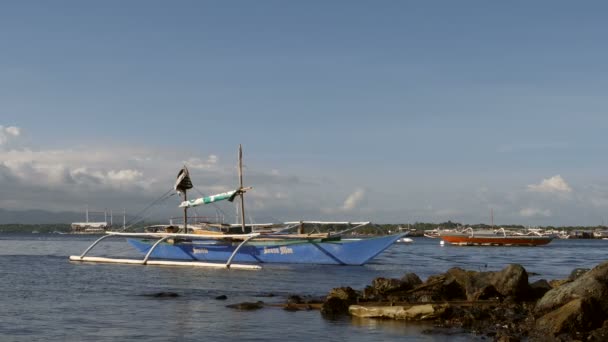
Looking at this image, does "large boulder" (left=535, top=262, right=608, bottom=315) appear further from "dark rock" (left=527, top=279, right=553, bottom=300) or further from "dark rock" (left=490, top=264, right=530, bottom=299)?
"dark rock" (left=527, top=279, right=553, bottom=300)

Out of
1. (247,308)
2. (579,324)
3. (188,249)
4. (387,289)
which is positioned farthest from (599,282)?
(188,249)

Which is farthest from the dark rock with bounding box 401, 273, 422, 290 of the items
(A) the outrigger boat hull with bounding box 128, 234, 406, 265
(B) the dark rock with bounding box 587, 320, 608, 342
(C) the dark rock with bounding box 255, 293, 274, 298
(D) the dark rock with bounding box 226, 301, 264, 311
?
(A) the outrigger boat hull with bounding box 128, 234, 406, 265

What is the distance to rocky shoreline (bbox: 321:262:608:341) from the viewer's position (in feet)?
54.4

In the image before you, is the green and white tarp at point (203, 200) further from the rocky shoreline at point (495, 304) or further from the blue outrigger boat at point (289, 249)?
the rocky shoreline at point (495, 304)

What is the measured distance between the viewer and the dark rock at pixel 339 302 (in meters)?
21.6

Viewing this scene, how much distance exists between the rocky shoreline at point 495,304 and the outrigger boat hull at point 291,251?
2203 centimetres

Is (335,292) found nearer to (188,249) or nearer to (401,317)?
(401,317)

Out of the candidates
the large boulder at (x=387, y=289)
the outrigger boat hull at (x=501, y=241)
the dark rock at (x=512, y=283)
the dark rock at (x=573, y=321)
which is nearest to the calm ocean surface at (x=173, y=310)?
the dark rock at (x=573, y=321)

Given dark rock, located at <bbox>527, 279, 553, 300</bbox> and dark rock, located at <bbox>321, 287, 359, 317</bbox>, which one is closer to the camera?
dark rock, located at <bbox>321, 287, 359, 317</bbox>

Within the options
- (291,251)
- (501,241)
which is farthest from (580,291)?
(501,241)

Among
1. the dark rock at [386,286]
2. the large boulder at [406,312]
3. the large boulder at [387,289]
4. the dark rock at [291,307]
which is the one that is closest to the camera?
the large boulder at [406,312]

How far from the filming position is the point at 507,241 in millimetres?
105625

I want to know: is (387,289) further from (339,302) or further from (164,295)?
(164,295)

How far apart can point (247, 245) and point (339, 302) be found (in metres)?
28.6
